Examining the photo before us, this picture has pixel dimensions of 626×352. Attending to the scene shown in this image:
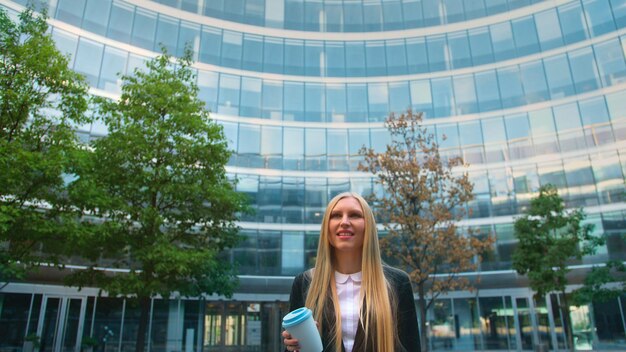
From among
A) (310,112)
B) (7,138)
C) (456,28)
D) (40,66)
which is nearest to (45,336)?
(7,138)

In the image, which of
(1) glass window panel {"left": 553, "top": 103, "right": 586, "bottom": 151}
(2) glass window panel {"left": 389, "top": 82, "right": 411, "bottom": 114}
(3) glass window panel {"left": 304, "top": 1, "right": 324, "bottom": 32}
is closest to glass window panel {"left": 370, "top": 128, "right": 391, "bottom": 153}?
(2) glass window panel {"left": 389, "top": 82, "right": 411, "bottom": 114}

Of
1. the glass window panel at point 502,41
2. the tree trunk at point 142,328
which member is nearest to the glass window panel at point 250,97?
the glass window panel at point 502,41

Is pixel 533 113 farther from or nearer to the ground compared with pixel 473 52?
nearer to the ground

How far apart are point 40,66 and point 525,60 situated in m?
26.1

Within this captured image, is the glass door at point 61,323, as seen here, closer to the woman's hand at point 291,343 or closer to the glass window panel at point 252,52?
the glass window panel at point 252,52

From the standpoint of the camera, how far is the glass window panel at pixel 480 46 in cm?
2954

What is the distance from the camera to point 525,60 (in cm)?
2850

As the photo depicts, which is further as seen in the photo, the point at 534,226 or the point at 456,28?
the point at 456,28

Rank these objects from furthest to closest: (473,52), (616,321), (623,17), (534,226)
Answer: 1. (473,52)
2. (623,17)
3. (616,321)
4. (534,226)

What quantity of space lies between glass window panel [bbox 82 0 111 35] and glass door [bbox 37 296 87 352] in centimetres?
1434

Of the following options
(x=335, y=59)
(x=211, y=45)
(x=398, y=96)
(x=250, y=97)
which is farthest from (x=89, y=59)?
(x=398, y=96)

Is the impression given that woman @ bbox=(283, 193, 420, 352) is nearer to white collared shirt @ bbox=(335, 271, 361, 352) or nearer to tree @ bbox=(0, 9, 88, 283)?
white collared shirt @ bbox=(335, 271, 361, 352)

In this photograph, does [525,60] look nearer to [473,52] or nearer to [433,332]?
[473,52]

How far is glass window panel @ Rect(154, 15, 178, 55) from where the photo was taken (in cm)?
2814
